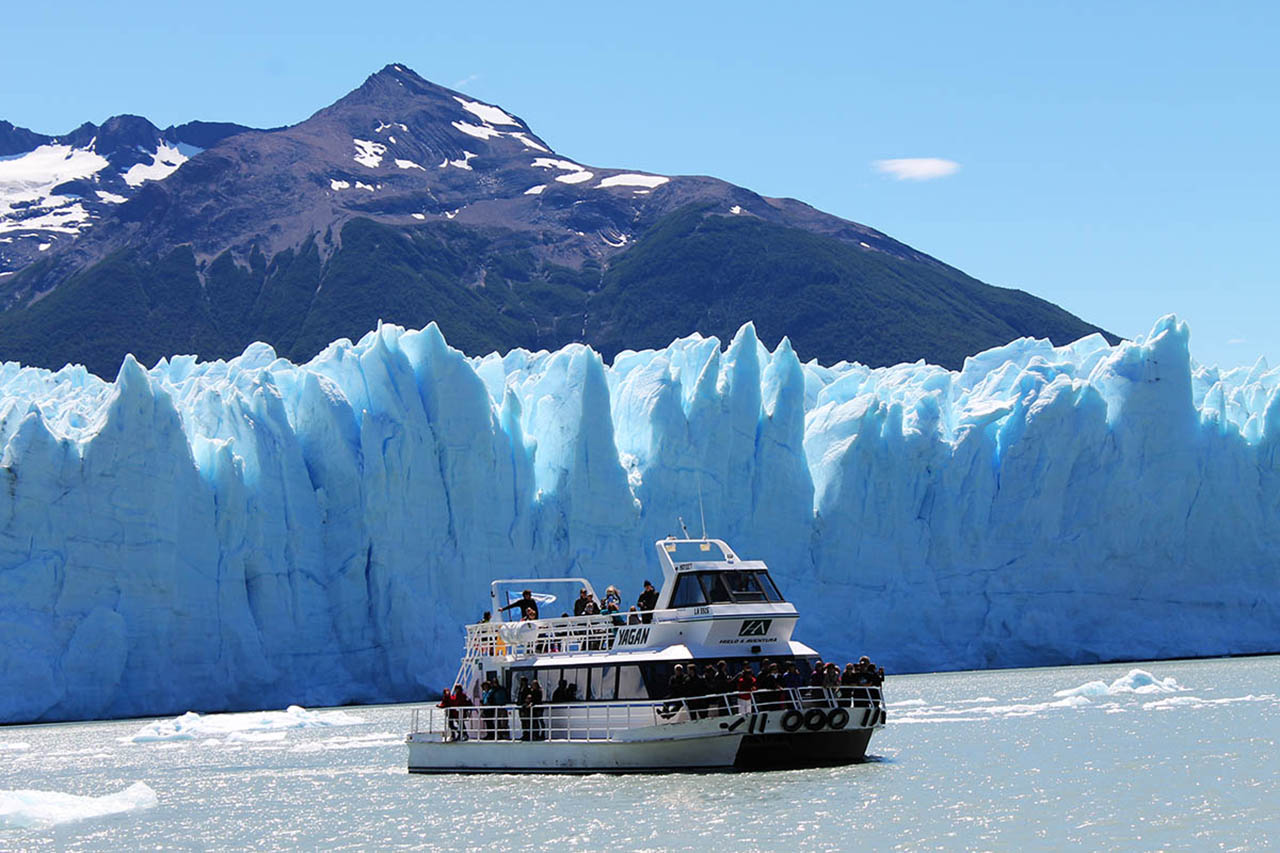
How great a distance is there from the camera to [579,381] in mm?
39438

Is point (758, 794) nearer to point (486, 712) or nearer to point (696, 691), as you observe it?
point (696, 691)

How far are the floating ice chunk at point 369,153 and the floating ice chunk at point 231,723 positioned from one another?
355 ft

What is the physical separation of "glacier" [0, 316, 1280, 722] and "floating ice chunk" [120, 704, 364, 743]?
188cm

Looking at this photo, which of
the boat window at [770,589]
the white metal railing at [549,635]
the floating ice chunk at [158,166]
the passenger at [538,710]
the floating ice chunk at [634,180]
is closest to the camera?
the boat window at [770,589]

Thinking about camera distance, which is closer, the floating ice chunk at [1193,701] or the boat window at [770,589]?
the boat window at [770,589]

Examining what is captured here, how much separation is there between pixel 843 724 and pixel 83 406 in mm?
23454

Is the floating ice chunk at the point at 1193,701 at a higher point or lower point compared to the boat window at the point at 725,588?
lower

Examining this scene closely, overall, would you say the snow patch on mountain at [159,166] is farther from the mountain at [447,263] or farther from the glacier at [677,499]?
the glacier at [677,499]

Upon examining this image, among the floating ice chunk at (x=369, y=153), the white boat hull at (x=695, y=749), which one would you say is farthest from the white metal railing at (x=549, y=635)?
the floating ice chunk at (x=369, y=153)

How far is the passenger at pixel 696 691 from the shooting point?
20172 mm

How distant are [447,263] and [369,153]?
21419 mm

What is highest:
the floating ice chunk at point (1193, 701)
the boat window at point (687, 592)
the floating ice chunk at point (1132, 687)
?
the boat window at point (687, 592)

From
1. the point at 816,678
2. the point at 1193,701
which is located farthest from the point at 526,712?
the point at 1193,701

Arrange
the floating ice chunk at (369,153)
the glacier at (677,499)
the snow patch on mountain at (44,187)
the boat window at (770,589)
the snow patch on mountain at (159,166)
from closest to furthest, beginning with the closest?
the boat window at (770,589) → the glacier at (677,499) → the floating ice chunk at (369,153) → the snow patch on mountain at (44,187) → the snow patch on mountain at (159,166)
